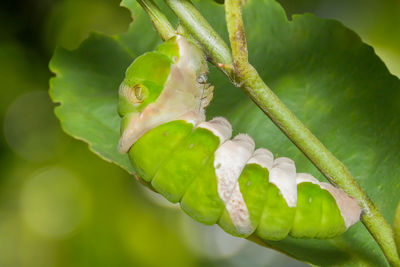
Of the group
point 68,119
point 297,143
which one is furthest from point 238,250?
point 297,143

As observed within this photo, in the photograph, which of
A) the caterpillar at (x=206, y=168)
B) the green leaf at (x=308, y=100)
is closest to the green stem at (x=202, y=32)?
the caterpillar at (x=206, y=168)

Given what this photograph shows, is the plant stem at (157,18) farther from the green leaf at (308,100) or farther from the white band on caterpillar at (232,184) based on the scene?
the green leaf at (308,100)

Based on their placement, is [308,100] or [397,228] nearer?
[397,228]

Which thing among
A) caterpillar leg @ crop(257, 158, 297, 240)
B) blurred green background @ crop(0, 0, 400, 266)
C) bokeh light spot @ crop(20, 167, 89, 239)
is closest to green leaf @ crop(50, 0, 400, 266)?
caterpillar leg @ crop(257, 158, 297, 240)

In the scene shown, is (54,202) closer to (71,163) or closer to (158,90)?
(71,163)

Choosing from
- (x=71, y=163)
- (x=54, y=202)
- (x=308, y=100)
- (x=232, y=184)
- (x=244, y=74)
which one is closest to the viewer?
(x=244, y=74)

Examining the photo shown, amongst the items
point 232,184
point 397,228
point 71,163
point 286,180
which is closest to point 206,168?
point 232,184

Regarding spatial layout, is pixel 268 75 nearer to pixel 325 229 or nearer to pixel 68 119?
pixel 325 229
